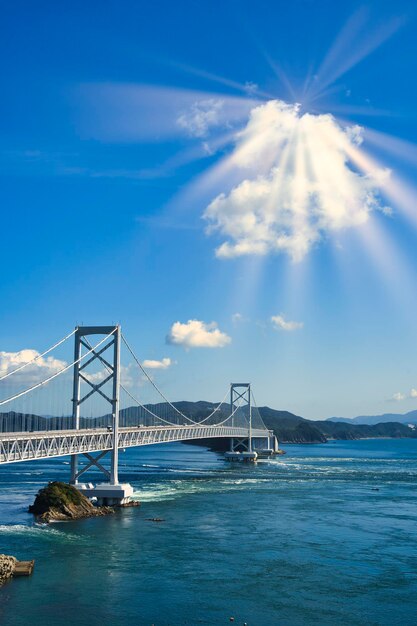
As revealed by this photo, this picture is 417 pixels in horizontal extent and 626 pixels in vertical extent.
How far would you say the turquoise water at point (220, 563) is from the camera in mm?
27516

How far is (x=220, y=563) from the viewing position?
35906mm

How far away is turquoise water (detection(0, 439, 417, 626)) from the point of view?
2752cm

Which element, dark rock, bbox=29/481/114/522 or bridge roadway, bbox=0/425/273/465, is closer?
bridge roadway, bbox=0/425/273/465

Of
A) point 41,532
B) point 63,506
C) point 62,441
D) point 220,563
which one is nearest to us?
point 220,563

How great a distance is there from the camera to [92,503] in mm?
55188

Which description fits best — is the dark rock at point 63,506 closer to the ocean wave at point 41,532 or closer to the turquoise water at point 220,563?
the turquoise water at point 220,563

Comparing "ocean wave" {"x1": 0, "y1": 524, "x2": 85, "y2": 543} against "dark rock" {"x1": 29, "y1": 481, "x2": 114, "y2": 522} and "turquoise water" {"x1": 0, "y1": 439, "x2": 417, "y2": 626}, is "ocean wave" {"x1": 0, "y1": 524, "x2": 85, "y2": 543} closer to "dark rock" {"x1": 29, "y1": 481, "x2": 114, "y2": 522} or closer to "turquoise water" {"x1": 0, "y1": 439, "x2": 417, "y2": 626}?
"turquoise water" {"x1": 0, "y1": 439, "x2": 417, "y2": 626}

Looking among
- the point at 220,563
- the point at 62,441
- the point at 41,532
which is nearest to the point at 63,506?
the point at 62,441

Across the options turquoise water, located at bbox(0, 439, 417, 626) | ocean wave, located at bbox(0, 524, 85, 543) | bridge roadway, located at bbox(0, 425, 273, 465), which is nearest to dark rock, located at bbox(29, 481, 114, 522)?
turquoise water, located at bbox(0, 439, 417, 626)

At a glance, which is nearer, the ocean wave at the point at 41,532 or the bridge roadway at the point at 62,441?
the ocean wave at the point at 41,532

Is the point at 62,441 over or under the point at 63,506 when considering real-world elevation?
over

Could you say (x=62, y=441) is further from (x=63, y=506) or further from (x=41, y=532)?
(x=41, y=532)

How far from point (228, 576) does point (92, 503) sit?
2462cm

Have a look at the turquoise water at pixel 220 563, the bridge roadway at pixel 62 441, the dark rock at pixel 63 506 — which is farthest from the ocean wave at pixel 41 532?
the bridge roadway at pixel 62 441
